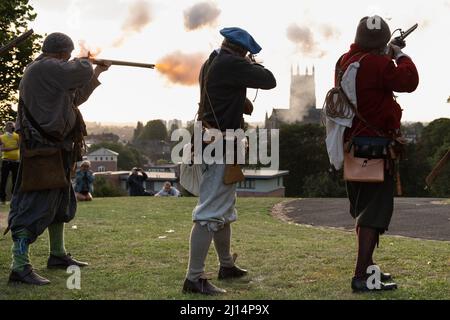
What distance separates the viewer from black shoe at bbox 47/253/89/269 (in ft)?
21.2

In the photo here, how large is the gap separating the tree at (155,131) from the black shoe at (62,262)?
164535mm

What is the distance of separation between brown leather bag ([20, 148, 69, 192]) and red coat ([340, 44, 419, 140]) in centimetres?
259

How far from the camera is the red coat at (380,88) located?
499cm

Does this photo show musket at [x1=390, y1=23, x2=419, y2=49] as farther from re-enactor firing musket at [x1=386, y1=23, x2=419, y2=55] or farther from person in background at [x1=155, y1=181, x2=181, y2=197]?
person in background at [x1=155, y1=181, x2=181, y2=197]

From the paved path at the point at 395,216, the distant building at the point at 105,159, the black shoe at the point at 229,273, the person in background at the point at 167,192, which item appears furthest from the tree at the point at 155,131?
the black shoe at the point at 229,273

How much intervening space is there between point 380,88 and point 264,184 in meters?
69.9

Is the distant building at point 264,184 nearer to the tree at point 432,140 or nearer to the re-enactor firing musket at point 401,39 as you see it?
the tree at point 432,140

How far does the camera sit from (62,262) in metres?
6.47

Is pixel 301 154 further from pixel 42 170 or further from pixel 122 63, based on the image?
pixel 42 170

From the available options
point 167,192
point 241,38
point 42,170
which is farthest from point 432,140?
point 42,170

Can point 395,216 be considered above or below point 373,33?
below

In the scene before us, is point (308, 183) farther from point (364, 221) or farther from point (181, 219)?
point (364, 221)

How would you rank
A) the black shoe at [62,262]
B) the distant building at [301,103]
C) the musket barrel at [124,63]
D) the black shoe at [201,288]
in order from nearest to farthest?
the black shoe at [201,288]
the musket barrel at [124,63]
the black shoe at [62,262]
the distant building at [301,103]
